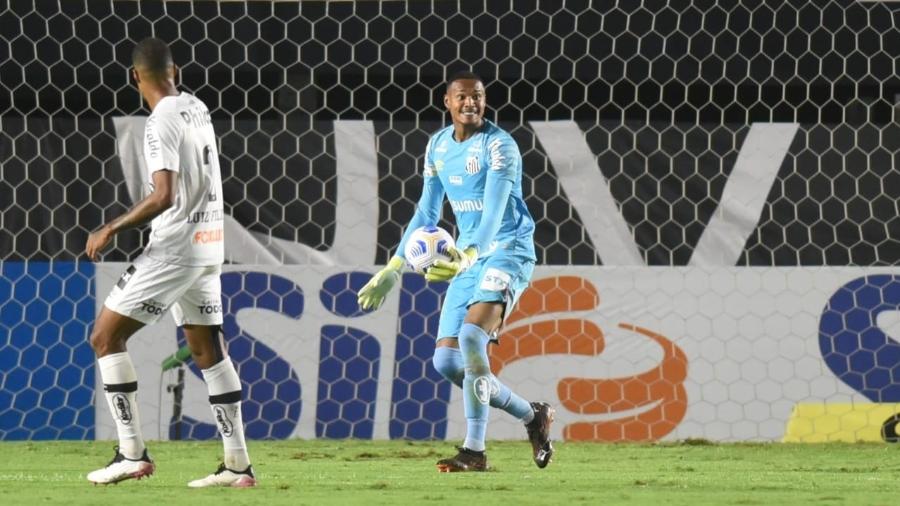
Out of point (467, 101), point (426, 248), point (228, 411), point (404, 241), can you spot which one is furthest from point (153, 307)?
point (467, 101)

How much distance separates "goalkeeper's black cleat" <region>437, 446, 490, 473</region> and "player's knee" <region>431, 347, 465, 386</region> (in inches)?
16.3

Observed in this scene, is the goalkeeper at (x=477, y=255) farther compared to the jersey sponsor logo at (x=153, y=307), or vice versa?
the goalkeeper at (x=477, y=255)

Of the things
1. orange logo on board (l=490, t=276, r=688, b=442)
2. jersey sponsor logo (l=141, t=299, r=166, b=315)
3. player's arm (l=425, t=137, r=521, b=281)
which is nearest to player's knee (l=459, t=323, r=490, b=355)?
player's arm (l=425, t=137, r=521, b=281)

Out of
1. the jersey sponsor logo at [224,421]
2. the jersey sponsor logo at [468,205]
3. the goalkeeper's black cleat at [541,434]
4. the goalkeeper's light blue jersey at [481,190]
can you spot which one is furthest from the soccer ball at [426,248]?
the jersey sponsor logo at [224,421]

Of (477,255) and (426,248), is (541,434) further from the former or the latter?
(426,248)

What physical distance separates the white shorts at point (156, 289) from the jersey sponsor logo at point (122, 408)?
0.29 meters

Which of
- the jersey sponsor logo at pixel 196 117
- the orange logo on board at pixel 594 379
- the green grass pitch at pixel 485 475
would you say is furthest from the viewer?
the orange logo on board at pixel 594 379

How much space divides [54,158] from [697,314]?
11.7 feet

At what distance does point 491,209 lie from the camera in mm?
6551

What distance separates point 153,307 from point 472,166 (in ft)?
5.87

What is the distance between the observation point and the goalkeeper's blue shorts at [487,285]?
22.5ft

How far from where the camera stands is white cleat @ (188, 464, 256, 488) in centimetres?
560

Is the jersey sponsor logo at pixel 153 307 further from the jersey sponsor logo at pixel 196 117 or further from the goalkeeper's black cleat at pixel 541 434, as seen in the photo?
the goalkeeper's black cleat at pixel 541 434

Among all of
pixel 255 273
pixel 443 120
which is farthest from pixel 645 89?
pixel 255 273
